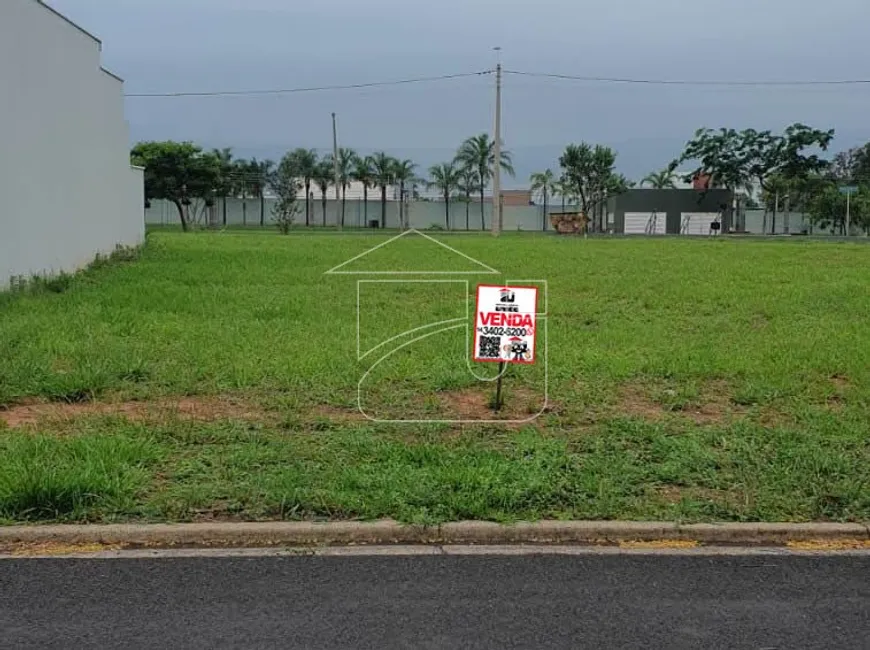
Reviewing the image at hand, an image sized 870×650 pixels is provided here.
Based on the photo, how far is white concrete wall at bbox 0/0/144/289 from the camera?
43.1ft

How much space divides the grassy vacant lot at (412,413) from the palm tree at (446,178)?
56.8m

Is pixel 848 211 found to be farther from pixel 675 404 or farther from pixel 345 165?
pixel 675 404

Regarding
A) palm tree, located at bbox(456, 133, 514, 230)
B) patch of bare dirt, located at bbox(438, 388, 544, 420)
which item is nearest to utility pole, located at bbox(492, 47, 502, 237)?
palm tree, located at bbox(456, 133, 514, 230)

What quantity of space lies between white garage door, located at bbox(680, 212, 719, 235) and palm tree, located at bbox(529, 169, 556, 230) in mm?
Answer: 11683

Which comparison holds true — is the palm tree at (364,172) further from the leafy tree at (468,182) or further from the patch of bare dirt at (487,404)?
the patch of bare dirt at (487,404)

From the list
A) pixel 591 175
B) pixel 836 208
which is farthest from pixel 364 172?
pixel 836 208

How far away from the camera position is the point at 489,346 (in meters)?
6.59

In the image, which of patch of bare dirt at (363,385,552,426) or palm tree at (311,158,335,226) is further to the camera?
palm tree at (311,158,335,226)

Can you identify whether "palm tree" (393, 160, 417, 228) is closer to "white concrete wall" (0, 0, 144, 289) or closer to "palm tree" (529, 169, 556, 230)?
"palm tree" (529, 169, 556, 230)

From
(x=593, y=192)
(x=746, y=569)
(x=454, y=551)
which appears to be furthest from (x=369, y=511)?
(x=593, y=192)

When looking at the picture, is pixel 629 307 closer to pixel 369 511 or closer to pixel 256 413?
pixel 256 413

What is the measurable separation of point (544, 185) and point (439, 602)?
69.4 metres

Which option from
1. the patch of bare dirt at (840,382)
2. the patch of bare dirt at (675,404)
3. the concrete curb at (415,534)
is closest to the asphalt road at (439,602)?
the concrete curb at (415,534)

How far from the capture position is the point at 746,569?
436 centimetres
